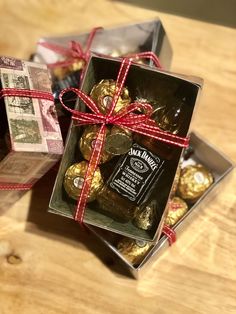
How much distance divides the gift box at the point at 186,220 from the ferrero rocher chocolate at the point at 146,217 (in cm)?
4

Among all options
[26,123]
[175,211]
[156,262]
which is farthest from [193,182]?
[26,123]

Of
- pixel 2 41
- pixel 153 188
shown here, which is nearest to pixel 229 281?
pixel 153 188

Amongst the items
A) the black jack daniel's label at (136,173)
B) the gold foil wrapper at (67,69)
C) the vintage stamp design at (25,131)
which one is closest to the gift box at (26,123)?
the vintage stamp design at (25,131)

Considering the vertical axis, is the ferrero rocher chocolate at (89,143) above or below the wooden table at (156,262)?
above

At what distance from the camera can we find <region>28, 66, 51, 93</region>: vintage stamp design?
862mm

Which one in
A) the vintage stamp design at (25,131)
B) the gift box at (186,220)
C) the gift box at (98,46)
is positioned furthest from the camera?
the gift box at (98,46)

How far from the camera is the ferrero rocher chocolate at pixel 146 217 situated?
0.88 metres

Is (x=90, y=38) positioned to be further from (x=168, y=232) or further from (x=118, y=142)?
(x=168, y=232)

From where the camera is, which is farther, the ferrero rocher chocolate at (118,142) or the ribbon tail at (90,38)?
the ribbon tail at (90,38)

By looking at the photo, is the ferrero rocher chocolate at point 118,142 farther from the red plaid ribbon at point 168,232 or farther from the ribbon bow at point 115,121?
the red plaid ribbon at point 168,232

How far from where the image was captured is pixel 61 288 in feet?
3.16

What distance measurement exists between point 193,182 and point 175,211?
0.25 ft

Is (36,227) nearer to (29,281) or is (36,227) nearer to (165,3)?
(29,281)

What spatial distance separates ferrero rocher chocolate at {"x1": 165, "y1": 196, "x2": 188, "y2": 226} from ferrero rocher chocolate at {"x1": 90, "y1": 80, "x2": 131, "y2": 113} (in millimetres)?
222
